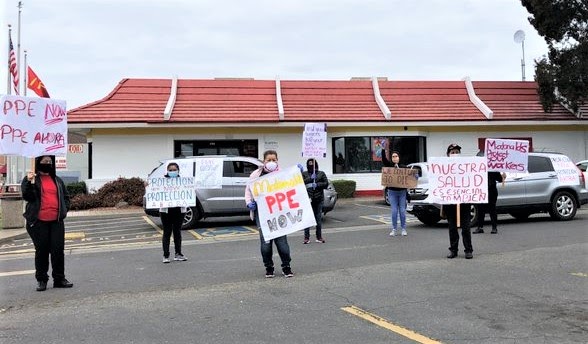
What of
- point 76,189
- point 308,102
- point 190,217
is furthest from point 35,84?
point 308,102

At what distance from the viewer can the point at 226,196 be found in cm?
1412

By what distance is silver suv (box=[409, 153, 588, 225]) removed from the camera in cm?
1323

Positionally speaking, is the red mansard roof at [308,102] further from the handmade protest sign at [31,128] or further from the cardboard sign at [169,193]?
the handmade protest sign at [31,128]

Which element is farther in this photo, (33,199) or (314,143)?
(314,143)

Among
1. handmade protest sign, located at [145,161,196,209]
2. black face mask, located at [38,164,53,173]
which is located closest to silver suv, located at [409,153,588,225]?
handmade protest sign, located at [145,161,196,209]

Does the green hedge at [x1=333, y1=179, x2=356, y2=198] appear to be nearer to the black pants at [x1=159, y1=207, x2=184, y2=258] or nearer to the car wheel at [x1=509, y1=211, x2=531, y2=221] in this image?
the car wheel at [x1=509, y1=211, x2=531, y2=221]

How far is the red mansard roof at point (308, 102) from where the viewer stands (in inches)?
861

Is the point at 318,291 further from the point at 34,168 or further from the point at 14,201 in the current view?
the point at 14,201

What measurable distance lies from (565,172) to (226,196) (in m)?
8.57

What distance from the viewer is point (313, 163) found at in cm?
1191

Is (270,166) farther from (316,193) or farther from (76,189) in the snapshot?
(76,189)

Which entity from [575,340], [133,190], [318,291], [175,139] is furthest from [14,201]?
[575,340]

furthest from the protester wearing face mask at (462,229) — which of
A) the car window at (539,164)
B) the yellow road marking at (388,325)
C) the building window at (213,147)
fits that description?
the building window at (213,147)

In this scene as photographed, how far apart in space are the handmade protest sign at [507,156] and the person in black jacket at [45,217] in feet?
27.9
